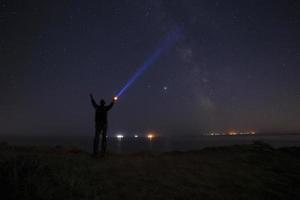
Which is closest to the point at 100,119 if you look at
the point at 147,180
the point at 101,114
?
the point at 101,114

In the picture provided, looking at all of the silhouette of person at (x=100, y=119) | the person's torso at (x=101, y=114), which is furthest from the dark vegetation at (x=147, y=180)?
the person's torso at (x=101, y=114)

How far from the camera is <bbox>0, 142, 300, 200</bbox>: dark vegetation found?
4.57 meters

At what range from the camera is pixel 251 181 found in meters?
7.24

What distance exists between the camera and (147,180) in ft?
21.2

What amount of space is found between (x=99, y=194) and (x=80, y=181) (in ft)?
2.06

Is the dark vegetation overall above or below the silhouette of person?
below

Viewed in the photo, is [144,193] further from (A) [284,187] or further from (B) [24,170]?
(A) [284,187]

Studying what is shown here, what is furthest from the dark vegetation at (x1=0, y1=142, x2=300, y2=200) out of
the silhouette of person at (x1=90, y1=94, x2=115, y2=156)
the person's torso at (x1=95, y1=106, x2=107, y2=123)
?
the person's torso at (x1=95, y1=106, x2=107, y2=123)

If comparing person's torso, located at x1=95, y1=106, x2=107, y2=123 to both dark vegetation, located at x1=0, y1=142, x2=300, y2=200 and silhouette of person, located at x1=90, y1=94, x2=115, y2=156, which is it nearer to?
silhouette of person, located at x1=90, y1=94, x2=115, y2=156

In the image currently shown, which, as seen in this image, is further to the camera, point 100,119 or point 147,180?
point 100,119

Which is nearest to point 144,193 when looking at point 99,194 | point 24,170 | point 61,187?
point 99,194

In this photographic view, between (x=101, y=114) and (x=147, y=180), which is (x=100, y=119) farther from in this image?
(x=147, y=180)

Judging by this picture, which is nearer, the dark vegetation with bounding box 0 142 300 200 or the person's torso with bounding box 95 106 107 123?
the dark vegetation with bounding box 0 142 300 200

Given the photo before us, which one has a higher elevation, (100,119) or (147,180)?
(100,119)
